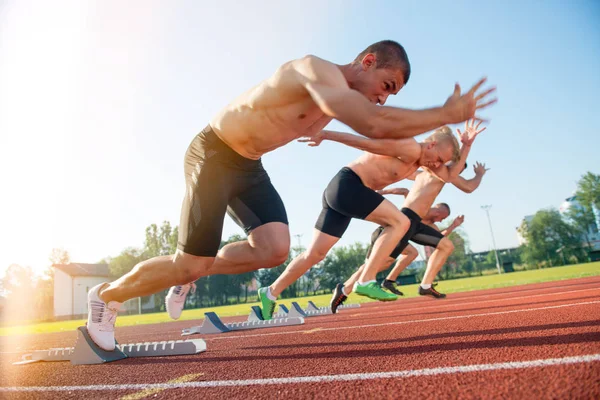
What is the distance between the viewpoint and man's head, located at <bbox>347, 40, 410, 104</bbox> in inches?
115

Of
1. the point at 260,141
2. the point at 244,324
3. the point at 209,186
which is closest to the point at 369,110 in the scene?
the point at 260,141

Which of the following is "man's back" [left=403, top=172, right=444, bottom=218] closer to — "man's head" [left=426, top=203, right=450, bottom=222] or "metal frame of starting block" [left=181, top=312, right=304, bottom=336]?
"man's head" [left=426, top=203, right=450, bottom=222]

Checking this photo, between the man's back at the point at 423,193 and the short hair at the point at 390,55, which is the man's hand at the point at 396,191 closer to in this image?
the man's back at the point at 423,193

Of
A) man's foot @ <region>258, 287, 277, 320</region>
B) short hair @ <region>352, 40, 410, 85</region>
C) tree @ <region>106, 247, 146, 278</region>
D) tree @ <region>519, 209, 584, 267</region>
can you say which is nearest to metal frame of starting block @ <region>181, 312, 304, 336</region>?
man's foot @ <region>258, 287, 277, 320</region>

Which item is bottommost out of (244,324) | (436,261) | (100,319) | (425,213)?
(244,324)

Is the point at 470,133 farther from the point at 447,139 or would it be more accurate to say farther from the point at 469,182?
the point at 469,182

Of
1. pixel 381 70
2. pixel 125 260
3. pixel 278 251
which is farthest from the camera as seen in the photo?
pixel 125 260

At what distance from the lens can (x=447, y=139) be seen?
6.12 meters

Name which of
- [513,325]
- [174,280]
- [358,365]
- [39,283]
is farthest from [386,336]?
[39,283]

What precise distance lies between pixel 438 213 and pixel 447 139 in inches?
149

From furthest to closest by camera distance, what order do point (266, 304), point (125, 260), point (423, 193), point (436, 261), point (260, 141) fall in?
1. point (125, 260)
2. point (436, 261)
3. point (423, 193)
4. point (266, 304)
5. point (260, 141)

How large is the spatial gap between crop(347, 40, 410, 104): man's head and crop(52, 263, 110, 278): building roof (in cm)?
6556

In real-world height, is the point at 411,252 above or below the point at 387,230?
below

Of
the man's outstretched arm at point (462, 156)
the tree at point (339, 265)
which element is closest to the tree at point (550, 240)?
the tree at point (339, 265)
